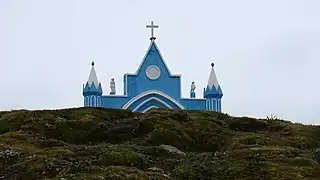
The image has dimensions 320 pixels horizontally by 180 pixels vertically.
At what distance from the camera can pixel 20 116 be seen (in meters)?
33.6

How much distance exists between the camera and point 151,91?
51.7 meters

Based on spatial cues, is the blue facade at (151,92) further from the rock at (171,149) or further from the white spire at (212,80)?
the rock at (171,149)

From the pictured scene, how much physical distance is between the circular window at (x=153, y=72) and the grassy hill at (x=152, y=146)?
1636 centimetres

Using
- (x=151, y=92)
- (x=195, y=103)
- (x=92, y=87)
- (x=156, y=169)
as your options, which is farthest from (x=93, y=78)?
(x=156, y=169)

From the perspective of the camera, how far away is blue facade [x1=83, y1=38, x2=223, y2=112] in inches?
2026

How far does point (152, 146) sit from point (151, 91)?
80.0 ft

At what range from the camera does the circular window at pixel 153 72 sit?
52469 millimetres

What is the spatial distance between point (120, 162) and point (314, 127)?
546 inches

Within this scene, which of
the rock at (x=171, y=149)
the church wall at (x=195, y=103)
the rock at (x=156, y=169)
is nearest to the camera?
the rock at (x=156, y=169)

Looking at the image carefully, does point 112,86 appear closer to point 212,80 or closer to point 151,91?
point 151,91

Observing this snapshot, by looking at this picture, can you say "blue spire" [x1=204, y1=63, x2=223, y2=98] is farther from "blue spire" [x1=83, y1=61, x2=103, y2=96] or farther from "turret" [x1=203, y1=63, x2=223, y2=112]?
"blue spire" [x1=83, y1=61, x2=103, y2=96]

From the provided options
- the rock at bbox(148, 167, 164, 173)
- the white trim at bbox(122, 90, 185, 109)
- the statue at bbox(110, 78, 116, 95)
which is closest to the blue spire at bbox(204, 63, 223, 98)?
Answer: the white trim at bbox(122, 90, 185, 109)

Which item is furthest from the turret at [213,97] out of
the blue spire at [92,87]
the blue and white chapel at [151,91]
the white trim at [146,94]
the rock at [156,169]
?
the rock at [156,169]

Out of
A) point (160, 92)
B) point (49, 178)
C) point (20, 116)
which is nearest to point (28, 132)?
point (20, 116)
